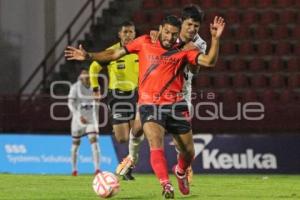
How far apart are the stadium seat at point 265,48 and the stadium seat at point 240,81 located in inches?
29.9

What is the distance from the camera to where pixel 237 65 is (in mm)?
18969

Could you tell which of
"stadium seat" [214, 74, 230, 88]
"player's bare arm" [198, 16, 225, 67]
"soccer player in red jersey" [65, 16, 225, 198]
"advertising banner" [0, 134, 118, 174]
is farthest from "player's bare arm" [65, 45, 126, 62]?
"stadium seat" [214, 74, 230, 88]

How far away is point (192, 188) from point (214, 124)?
6436 mm

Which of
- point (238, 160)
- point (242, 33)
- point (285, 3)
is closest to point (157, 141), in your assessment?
point (238, 160)

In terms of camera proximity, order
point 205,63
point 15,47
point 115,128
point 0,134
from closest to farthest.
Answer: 1. point 205,63
2. point 115,128
3. point 0,134
4. point 15,47

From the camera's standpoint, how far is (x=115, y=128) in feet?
42.8

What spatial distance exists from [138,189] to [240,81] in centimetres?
830

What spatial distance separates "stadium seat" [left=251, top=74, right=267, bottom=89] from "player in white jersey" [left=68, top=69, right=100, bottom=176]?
3659mm

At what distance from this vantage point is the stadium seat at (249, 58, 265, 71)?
61.9 feet

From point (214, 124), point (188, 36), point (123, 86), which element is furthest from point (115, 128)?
point (214, 124)

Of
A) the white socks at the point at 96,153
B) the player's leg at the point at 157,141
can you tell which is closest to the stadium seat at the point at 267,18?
the white socks at the point at 96,153

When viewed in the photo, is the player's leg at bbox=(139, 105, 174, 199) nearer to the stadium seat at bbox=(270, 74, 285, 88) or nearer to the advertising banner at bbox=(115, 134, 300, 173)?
the advertising banner at bbox=(115, 134, 300, 173)

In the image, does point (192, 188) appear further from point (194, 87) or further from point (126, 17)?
point (126, 17)

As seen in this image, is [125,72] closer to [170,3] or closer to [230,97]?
[230,97]
